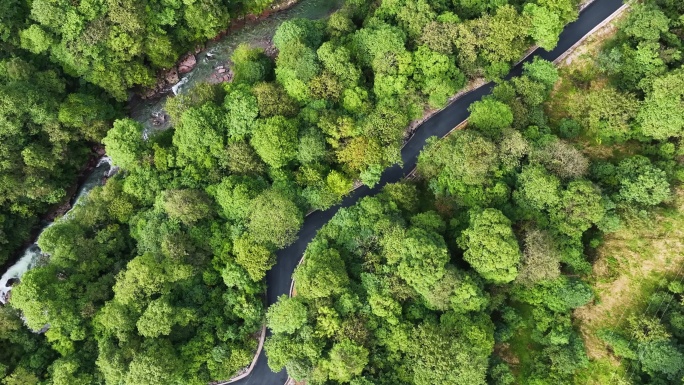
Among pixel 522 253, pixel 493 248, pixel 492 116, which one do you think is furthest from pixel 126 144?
pixel 522 253

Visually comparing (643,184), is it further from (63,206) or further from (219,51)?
(63,206)

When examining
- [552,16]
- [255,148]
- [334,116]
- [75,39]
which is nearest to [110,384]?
[255,148]

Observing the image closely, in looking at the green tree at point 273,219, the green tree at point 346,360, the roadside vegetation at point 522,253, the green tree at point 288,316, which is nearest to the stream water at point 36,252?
the green tree at point 273,219

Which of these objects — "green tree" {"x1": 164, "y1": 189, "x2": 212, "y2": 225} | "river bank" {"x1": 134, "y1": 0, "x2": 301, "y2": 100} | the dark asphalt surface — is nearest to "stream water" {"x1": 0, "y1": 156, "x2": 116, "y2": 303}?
"river bank" {"x1": 134, "y1": 0, "x2": 301, "y2": 100}

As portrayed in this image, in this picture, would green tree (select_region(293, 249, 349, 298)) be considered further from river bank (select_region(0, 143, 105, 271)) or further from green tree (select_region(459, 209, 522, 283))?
river bank (select_region(0, 143, 105, 271))

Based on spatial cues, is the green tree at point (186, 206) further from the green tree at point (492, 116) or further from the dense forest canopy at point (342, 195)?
the green tree at point (492, 116)

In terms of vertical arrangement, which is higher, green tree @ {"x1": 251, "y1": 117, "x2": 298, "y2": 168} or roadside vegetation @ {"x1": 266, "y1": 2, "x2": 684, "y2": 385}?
green tree @ {"x1": 251, "y1": 117, "x2": 298, "y2": 168}
